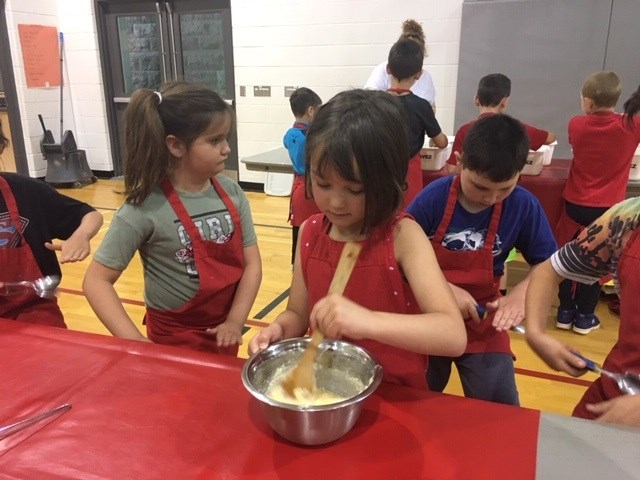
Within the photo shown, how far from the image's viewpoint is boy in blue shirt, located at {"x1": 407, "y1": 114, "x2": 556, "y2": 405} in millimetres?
1276

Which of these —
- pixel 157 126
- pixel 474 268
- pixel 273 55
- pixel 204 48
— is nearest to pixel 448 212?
pixel 474 268

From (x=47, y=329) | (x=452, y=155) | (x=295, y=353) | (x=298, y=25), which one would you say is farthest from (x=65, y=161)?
(x=295, y=353)

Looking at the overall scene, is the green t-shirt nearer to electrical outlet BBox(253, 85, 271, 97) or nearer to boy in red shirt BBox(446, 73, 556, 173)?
boy in red shirt BBox(446, 73, 556, 173)

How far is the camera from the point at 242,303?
4.47ft

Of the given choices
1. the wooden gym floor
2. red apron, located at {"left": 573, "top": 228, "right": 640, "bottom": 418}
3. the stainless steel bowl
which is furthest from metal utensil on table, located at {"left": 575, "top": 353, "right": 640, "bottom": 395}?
the wooden gym floor

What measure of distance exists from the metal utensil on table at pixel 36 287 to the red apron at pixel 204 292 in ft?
0.85

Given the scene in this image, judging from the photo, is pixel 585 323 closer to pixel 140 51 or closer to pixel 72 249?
pixel 72 249

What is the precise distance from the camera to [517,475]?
2.10 ft

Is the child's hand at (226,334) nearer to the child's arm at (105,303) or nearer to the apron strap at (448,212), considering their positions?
the child's arm at (105,303)

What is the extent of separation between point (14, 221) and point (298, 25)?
4077 millimetres

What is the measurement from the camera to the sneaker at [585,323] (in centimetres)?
253

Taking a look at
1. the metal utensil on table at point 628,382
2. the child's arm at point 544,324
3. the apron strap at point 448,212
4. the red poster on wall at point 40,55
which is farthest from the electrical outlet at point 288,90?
the metal utensil on table at point 628,382

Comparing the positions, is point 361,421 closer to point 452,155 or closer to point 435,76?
point 452,155

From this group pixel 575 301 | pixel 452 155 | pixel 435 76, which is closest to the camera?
pixel 575 301
